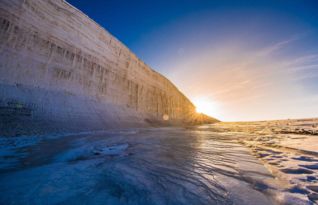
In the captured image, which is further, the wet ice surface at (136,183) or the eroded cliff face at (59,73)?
the eroded cliff face at (59,73)

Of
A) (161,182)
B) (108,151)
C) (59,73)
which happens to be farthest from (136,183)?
(59,73)

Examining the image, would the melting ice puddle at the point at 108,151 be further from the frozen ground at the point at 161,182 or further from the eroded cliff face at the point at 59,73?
the eroded cliff face at the point at 59,73

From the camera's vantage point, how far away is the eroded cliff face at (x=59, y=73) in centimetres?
707

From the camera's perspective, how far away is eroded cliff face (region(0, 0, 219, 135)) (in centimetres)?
707

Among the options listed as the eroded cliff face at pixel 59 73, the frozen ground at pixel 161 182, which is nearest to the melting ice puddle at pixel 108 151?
the frozen ground at pixel 161 182

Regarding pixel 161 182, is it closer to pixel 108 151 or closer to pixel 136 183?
pixel 136 183

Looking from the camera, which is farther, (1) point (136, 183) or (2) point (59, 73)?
(2) point (59, 73)

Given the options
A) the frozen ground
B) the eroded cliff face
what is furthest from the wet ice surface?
the eroded cliff face

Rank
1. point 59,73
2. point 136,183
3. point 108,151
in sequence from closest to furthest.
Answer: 1. point 136,183
2. point 108,151
3. point 59,73

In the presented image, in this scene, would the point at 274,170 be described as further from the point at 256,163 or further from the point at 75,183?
the point at 75,183

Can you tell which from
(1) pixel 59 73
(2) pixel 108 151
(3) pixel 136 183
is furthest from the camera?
(1) pixel 59 73

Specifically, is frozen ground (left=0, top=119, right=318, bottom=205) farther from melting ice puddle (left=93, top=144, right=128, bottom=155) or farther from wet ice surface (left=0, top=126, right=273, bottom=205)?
melting ice puddle (left=93, top=144, right=128, bottom=155)

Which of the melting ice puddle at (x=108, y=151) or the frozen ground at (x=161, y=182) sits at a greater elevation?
the melting ice puddle at (x=108, y=151)

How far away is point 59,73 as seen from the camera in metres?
9.33
